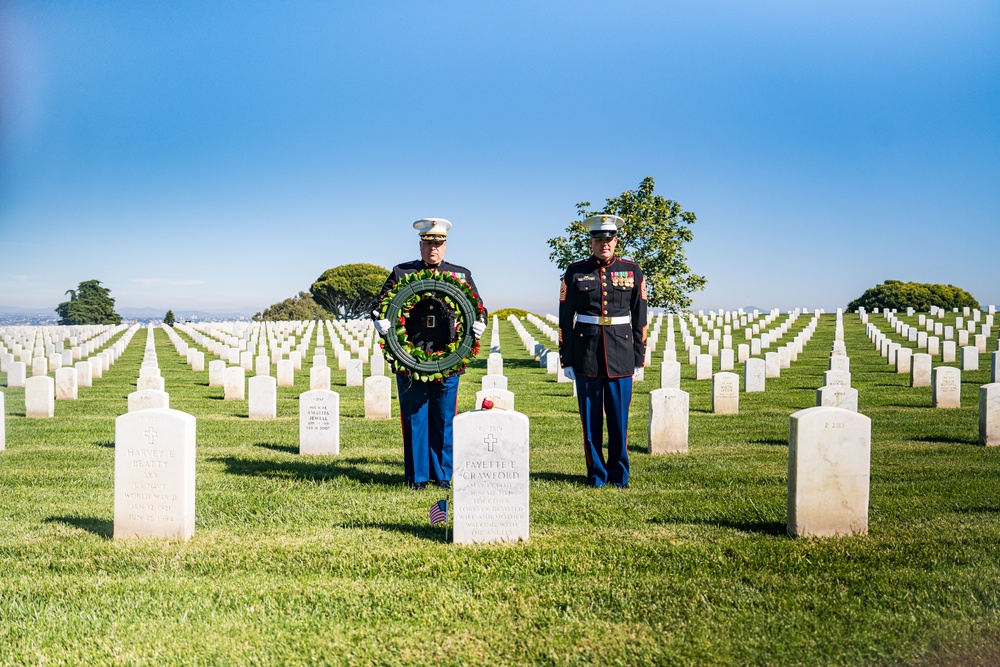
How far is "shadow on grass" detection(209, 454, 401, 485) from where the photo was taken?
328 inches

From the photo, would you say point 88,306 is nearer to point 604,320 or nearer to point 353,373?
point 353,373

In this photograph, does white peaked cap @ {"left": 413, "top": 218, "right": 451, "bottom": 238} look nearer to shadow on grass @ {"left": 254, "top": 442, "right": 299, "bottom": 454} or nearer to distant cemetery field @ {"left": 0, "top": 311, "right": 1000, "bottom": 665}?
distant cemetery field @ {"left": 0, "top": 311, "right": 1000, "bottom": 665}

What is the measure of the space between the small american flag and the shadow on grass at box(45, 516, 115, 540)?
2.48 meters

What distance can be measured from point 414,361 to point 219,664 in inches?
152

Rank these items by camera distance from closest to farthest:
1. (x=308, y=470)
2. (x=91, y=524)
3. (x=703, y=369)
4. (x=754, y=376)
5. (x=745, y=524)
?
1. (x=745, y=524)
2. (x=91, y=524)
3. (x=308, y=470)
4. (x=754, y=376)
5. (x=703, y=369)

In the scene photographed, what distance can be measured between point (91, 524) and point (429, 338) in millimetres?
3307

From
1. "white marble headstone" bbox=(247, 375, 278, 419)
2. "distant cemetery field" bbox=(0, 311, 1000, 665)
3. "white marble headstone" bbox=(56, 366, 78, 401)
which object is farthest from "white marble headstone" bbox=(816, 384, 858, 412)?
"white marble headstone" bbox=(56, 366, 78, 401)

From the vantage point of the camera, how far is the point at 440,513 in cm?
600

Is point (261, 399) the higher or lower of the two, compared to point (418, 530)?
higher

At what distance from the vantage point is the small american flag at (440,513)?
5965 mm

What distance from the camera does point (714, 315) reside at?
4609 cm

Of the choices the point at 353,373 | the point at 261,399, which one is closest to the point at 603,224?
the point at 261,399

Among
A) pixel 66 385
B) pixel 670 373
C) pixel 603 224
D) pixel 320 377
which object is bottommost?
pixel 66 385

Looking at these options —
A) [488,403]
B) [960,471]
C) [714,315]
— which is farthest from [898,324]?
[488,403]
